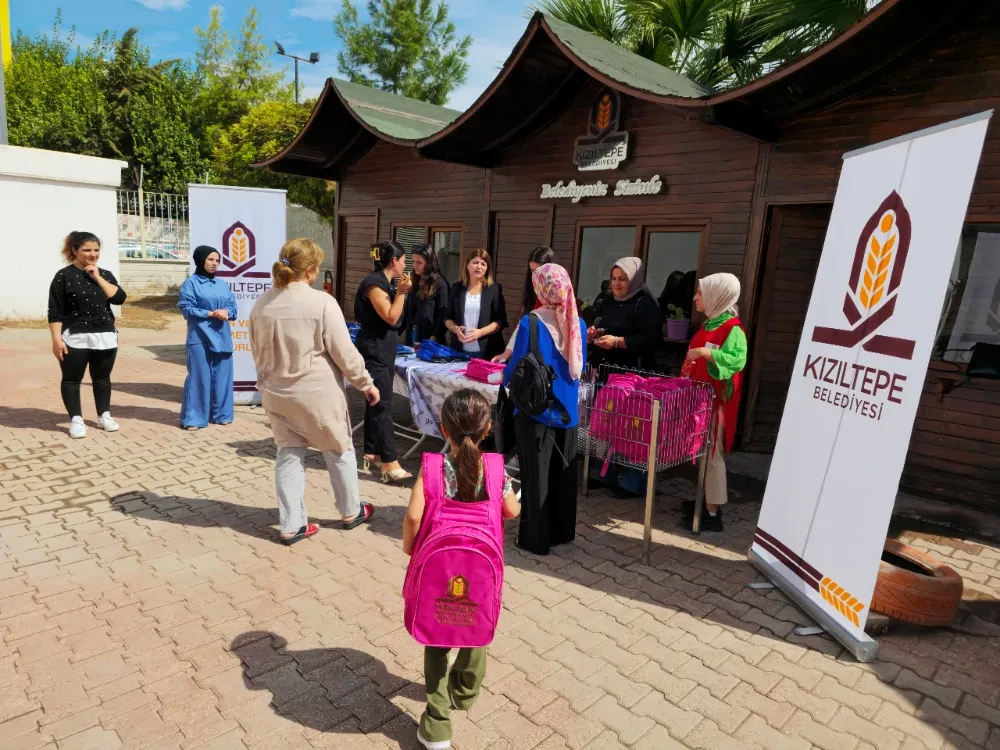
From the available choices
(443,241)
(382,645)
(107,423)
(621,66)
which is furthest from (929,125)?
(107,423)

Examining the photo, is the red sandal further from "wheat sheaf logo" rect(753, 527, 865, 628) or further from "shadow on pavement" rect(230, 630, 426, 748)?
"wheat sheaf logo" rect(753, 527, 865, 628)

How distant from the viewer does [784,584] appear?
12.7ft

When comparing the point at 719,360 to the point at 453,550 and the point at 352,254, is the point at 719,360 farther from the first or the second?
the point at 352,254

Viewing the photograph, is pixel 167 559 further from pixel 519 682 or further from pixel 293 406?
pixel 519 682

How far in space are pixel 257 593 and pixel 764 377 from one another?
17.1ft

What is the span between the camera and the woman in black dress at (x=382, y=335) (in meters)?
5.14

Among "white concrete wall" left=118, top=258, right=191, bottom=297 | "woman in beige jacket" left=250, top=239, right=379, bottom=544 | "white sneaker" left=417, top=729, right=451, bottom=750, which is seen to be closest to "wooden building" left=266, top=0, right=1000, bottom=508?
"woman in beige jacket" left=250, top=239, right=379, bottom=544

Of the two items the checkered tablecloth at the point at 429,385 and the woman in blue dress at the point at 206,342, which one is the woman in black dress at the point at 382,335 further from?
the woman in blue dress at the point at 206,342

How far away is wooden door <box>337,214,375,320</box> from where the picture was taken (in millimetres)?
11219

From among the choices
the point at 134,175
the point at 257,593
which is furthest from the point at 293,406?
the point at 134,175

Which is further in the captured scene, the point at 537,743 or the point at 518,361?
the point at 518,361

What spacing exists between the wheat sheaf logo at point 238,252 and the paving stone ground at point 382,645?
3.28 meters

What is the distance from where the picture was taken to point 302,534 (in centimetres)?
441

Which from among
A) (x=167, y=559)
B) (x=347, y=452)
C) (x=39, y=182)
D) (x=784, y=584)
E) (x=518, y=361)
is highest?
(x=39, y=182)
